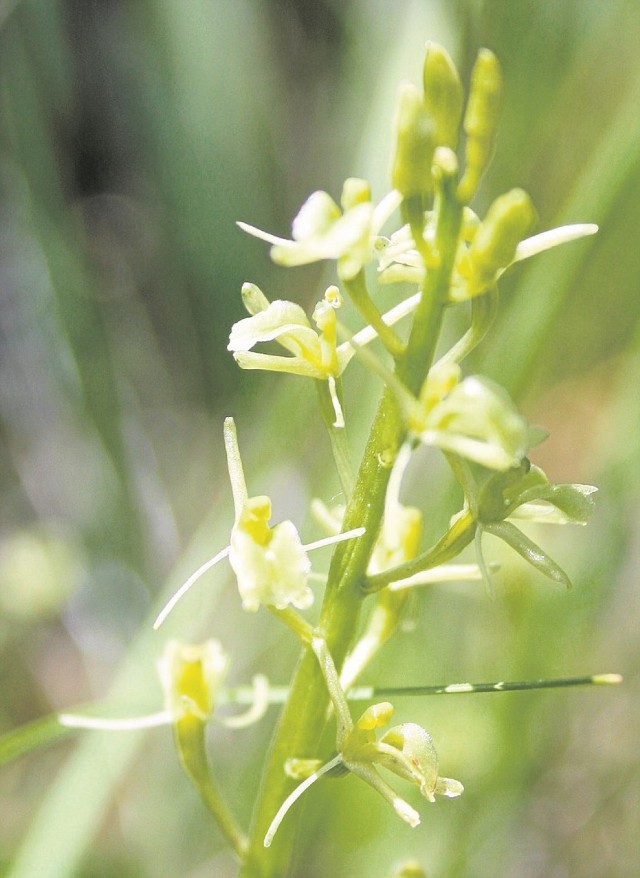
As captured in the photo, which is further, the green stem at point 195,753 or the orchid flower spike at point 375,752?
the green stem at point 195,753

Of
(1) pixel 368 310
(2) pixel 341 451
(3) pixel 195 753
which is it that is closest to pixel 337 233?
(1) pixel 368 310

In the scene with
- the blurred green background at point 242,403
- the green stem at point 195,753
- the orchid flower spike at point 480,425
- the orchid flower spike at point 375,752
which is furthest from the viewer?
the blurred green background at point 242,403

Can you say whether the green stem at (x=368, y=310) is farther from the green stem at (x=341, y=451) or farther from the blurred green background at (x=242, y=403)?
the blurred green background at (x=242, y=403)

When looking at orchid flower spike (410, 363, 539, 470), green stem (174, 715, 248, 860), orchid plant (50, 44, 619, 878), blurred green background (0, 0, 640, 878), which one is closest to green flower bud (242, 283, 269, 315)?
orchid plant (50, 44, 619, 878)

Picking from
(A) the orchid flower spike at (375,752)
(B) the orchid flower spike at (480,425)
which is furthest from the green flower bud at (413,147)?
(A) the orchid flower spike at (375,752)

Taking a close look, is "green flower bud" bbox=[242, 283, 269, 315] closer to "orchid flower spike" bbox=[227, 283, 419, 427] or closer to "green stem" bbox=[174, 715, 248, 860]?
"orchid flower spike" bbox=[227, 283, 419, 427]

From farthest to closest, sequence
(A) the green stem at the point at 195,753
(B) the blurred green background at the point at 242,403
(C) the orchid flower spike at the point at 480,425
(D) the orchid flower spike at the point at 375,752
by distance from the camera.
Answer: (B) the blurred green background at the point at 242,403
(A) the green stem at the point at 195,753
(D) the orchid flower spike at the point at 375,752
(C) the orchid flower spike at the point at 480,425
